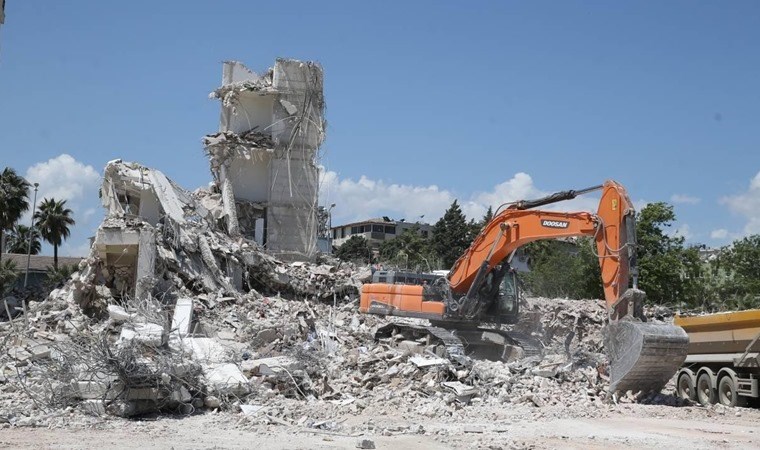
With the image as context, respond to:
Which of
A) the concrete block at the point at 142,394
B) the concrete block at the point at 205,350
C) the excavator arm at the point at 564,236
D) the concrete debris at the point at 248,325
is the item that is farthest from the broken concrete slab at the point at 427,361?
the concrete block at the point at 142,394

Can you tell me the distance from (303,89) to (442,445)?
2780cm

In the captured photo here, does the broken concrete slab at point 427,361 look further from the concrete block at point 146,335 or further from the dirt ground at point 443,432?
the concrete block at point 146,335

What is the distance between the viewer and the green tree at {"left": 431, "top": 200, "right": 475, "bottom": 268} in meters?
64.0

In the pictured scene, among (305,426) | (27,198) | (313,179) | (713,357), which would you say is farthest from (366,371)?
(27,198)

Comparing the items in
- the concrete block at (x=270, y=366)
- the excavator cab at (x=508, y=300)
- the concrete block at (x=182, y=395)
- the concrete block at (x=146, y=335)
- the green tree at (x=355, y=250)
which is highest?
the green tree at (x=355, y=250)

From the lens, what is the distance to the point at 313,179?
36000 mm

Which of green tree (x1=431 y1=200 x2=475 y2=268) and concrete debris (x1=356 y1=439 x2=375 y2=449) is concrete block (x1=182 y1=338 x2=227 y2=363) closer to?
concrete debris (x1=356 y1=439 x2=375 y2=449)

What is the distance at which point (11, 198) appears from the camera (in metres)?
39.8

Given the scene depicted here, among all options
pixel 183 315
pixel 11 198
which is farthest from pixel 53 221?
pixel 183 315

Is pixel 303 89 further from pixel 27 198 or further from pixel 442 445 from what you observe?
pixel 442 445

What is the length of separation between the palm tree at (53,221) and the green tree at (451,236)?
27684 mm

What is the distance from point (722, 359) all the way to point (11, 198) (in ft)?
116

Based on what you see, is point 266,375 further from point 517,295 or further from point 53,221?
point 53,221

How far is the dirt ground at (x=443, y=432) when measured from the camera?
32.6ft
